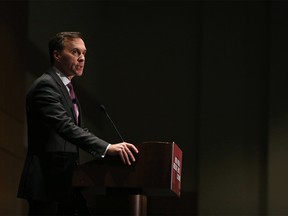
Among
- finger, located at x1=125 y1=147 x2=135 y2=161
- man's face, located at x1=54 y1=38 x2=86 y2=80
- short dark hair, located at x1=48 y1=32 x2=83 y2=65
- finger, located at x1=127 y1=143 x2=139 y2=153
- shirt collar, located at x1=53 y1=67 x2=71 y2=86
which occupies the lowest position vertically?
finger, located at x1=125 y1=147 x2=135 y2=161

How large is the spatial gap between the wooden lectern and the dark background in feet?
9.55

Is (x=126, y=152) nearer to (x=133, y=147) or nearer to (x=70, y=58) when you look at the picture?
(x=133, y=147)

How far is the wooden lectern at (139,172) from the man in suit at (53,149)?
2.6 inches

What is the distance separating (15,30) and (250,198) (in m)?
2.61

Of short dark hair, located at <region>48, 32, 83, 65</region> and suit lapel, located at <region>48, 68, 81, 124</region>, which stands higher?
short dark hair, located at <region>48, 32, 83, 65</region>

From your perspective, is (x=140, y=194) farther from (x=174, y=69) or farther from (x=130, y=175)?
(x=174, y=69)

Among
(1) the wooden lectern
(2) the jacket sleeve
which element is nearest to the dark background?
(2) the jacket sleeve

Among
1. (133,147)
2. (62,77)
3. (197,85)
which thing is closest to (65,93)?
(62,77)

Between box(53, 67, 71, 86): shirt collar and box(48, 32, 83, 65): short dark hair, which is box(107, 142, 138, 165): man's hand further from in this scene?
box(48, 32, 83, 65): short dark hair

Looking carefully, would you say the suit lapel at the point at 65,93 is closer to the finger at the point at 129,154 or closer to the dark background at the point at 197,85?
the finger at the point at 129,154

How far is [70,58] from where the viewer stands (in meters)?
2.86

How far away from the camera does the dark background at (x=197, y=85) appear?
587cm

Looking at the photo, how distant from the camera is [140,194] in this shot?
8.63ft

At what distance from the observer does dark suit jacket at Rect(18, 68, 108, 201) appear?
2645 millimetres
